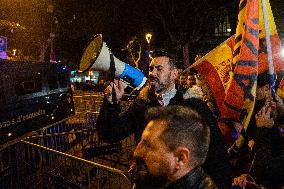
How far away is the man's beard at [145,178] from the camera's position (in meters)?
1.71

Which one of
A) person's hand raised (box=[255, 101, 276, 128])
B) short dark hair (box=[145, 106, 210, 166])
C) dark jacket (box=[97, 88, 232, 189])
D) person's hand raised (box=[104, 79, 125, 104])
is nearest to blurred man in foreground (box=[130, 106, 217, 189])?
short dark hair (box=[145, 106, 210, 166])

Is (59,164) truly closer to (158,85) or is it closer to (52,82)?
(158,85)

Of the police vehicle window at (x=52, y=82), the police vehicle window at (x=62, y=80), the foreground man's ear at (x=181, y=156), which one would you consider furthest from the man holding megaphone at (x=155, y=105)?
the police vehicle window at (x=62, y=80)

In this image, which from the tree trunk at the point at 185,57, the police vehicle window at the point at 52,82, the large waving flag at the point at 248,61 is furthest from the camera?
the tree trunk at the point at 185,57

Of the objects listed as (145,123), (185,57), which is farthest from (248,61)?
(185,57)

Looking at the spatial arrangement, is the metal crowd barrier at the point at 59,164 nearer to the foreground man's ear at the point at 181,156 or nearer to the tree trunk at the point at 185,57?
the foreground man's ear at the point at 181,156

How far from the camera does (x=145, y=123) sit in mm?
3143

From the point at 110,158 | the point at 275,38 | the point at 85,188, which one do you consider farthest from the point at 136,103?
the point at 110,158

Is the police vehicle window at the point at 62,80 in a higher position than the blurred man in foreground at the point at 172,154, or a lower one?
higher

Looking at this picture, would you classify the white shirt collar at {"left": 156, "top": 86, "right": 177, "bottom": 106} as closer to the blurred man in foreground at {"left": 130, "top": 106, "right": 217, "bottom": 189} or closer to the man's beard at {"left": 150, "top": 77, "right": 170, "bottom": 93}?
the man's beard at {"left": 150, "top": 77, "right": 170, "bottom": 93}

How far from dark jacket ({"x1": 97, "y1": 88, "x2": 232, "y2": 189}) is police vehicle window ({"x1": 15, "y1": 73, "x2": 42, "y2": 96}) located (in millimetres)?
4574

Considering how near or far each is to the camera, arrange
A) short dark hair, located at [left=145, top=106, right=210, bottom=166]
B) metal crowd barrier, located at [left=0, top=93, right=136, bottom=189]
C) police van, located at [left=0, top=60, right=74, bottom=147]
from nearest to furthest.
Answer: short dark hair, located at [left=145, top=106, right=210, bottom=166] → metal crowd barrier, located at [left=0, top=93, right=136, bottom=189] → police van, located at [left=0, top=60, right=74, bottom=147]

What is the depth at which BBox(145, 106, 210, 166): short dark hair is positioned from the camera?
5.56 feet

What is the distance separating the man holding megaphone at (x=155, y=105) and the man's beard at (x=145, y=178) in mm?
1112
